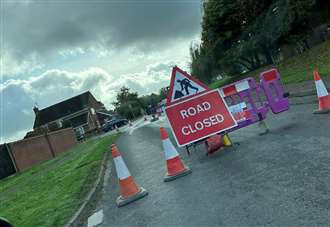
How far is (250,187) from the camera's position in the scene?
5.61 metres

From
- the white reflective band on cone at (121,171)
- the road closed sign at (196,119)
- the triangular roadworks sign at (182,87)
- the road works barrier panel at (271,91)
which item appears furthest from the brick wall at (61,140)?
the white reflective band on cone at (121,171)

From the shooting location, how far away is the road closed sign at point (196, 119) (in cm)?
909

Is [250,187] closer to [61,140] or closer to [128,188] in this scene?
[128,188]

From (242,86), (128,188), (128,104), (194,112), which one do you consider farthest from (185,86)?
(128,104)

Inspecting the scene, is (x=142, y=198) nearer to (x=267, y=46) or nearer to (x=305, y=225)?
(x=305, y=225)

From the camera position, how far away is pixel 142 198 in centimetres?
724

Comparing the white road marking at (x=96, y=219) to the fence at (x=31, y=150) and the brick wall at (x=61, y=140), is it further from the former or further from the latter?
the brick wall at (x=61, y=140)

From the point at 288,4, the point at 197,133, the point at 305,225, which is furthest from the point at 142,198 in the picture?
the point at 288,4

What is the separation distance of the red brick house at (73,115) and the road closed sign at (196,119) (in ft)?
239

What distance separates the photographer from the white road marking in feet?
21.7

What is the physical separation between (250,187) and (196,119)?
11.9ft

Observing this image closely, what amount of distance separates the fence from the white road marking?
1069 inches

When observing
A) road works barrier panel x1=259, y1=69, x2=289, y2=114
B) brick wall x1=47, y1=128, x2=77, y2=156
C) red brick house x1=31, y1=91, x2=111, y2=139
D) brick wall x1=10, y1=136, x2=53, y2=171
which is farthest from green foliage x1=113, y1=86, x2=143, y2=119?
road works barrier panel x1=259, y1=69, x2=289, y2=114

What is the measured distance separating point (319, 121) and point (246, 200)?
14.6ft
